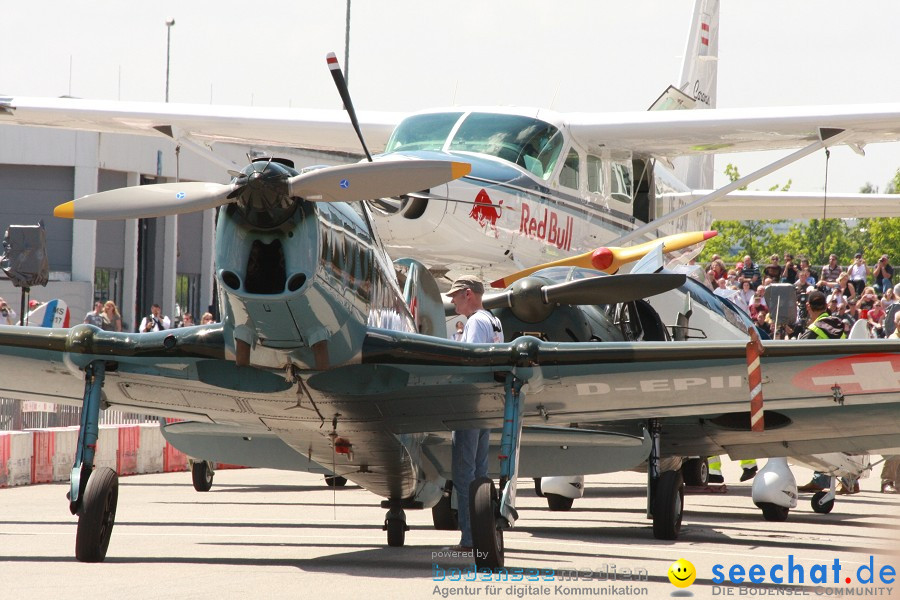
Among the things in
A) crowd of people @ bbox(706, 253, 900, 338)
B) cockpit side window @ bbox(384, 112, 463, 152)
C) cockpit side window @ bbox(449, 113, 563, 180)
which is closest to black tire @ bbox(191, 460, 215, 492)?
cockpit side window @ bbox(384, 112, 463, 152)

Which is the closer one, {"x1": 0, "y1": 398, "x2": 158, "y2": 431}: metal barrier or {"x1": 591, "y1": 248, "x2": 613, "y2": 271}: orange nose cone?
{"x1": 591, "y1": 248, "x2": 613, "y2": 271}: orange nose cone

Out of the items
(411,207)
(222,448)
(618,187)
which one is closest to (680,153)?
(618,187)

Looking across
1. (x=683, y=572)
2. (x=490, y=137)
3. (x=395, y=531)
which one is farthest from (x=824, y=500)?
(x=683, y=572)

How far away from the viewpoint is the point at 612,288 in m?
10.5

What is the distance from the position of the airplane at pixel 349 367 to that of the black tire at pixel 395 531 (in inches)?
0.7

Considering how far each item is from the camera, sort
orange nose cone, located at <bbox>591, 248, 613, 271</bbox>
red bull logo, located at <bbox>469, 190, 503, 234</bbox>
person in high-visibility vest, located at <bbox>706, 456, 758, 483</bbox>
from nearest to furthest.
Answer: orange nose cone, located at <bbox>591, 248, 613, 271</bbox> → red bull logo, located at <bbox>469, 190, 503, 234</bbox> → person in high-visibility vest, located at <bbox>706, 456, 758, 483</bbox>

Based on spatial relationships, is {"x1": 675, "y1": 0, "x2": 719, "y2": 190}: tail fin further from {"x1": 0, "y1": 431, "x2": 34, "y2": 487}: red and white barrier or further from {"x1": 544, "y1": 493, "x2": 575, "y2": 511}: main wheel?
{"x1": 0, "y1": 431, "x2": 34, "y2": 487}: red and white barrier

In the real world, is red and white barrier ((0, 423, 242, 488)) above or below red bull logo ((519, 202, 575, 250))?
below

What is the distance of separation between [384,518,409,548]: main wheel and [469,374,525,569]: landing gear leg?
1.81m

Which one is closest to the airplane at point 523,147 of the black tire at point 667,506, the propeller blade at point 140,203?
the black tire at point 667,506

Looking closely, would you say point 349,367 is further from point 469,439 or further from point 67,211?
point 67,211

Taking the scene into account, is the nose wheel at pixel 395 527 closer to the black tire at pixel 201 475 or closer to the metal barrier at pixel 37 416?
the black tire at pixel 201 475

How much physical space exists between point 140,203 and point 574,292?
4465 millimetres

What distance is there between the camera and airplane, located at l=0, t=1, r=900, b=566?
7.46 m
